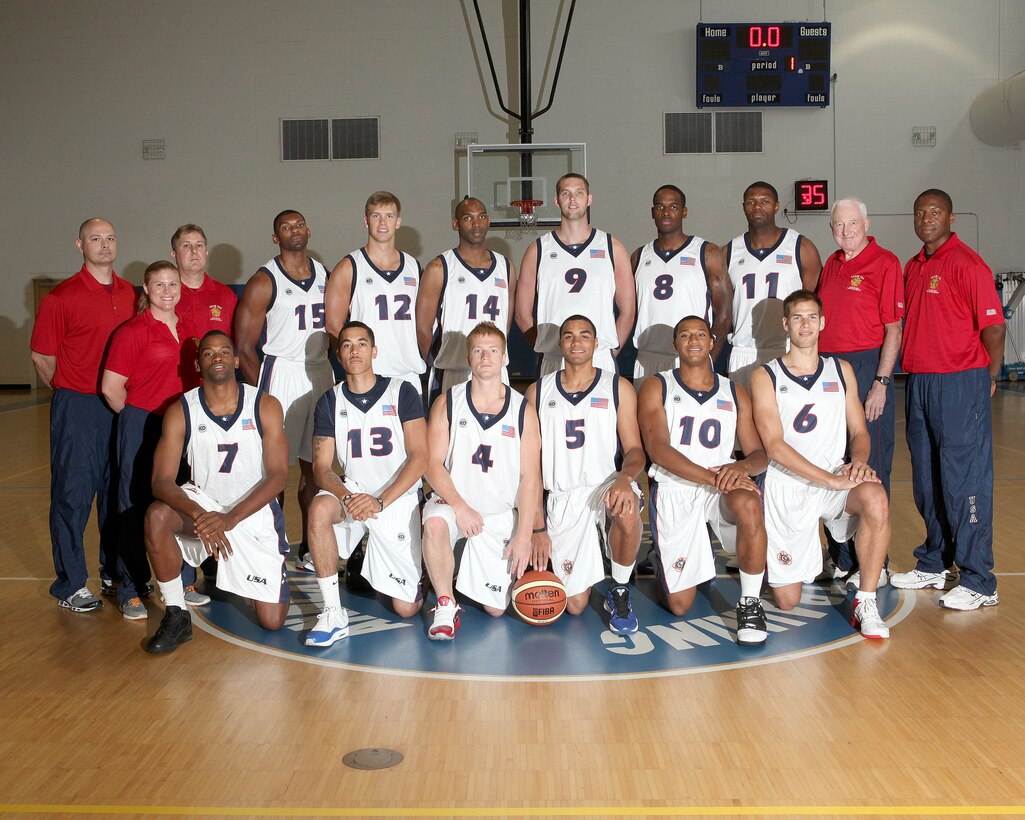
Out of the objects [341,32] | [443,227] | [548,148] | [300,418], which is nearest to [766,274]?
[300,418]

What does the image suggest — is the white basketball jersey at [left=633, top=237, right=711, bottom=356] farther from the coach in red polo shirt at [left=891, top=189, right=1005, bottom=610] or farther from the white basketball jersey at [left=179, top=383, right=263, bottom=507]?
the white basketball jersey at [left=179, top=383, right=263, bottom=507]

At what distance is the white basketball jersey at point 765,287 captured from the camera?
5.46 m

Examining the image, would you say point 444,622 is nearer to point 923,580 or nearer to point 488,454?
point 488,454

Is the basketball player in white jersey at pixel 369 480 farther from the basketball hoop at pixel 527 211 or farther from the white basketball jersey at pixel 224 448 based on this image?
the basketball hoop at pixel 527 211

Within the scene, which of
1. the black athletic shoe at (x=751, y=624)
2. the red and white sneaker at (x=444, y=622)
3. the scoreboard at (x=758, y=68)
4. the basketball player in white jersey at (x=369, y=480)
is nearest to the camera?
the black athletic shoe at (x=751, y=624)

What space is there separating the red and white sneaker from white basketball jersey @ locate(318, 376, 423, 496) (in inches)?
24.1

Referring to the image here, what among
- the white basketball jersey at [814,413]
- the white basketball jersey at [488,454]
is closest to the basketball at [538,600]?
the white basketball jersey at [488,454]

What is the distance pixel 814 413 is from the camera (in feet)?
15.3

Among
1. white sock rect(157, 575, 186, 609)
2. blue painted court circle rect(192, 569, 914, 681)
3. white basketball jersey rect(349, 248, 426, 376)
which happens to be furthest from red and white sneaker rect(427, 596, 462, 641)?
white basketball jersey rect(349, 248, 426, 376)

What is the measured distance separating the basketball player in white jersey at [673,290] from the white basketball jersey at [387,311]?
128cm

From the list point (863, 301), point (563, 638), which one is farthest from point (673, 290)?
point (563, 638)

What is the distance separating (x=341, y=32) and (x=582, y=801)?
14924 millimetres

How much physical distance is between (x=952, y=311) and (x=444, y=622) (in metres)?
2.87

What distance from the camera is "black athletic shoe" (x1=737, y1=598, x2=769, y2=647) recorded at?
4129 millimetres
